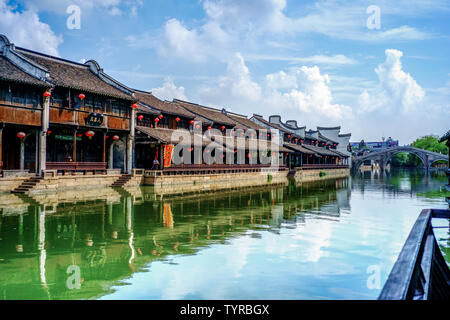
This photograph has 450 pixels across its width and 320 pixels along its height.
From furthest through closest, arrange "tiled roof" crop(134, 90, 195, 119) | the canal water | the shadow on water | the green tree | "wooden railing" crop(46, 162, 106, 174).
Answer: the green tree
"tiled roof" crop(134, 90, 195, 119)
"wooden railing" crop(46, 162, 106, 174)
the shadow on water
the canal water

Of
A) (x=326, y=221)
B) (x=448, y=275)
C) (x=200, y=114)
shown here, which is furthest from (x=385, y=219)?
(x=200, y=114)

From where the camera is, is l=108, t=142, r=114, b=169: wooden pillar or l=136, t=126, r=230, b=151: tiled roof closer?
l=108, t=142, r=114, b=169: wooden pillar

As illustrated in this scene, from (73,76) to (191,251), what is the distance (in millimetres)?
19632

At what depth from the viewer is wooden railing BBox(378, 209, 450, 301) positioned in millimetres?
2725

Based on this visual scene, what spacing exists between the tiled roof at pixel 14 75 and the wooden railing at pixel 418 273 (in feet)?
65.6

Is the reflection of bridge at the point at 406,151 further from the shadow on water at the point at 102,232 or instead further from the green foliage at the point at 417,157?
the shadow on water at the point at 102,232

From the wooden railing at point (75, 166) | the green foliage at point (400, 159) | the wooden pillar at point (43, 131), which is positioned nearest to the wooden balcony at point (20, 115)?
the wooden pillar at point (43, 131)

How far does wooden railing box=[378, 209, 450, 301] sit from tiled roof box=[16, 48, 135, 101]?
2118 centimetres

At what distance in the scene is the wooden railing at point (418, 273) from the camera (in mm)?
2725

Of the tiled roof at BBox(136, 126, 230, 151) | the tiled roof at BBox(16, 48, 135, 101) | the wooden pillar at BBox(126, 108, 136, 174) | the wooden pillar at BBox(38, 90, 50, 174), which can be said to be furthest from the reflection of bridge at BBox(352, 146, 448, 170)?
the wooden pillar at BBox(38, 90, 50, 174)

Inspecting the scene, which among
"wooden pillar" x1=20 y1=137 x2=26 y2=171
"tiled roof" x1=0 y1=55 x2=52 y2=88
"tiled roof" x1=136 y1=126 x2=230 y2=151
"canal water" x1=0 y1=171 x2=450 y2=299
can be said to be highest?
"tiled roof" x1=0 y1=55 x2=52 y2=88

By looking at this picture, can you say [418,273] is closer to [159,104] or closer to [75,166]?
[75,166]

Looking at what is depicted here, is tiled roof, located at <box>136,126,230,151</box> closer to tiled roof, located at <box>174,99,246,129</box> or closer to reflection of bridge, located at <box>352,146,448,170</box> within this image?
tiled roof, located at <box>174,99,246,129</box>

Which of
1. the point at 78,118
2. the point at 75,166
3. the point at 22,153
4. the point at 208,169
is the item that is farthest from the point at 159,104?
the point at 22,153
